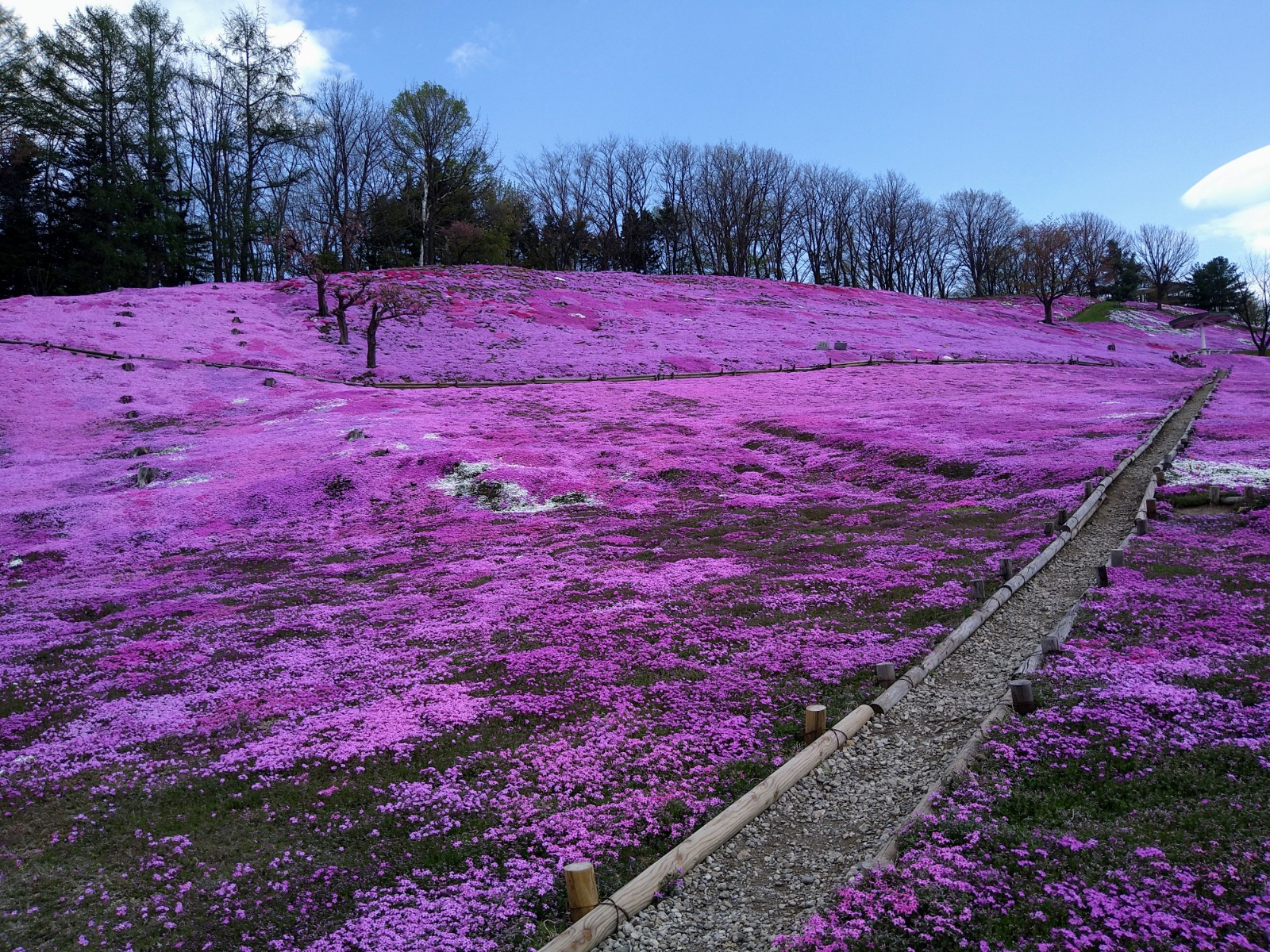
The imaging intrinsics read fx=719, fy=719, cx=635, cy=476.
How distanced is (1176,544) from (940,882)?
9386 mm

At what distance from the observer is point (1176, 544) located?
11297 mm

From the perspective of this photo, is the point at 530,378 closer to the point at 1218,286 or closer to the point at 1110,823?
the point at 1110,823

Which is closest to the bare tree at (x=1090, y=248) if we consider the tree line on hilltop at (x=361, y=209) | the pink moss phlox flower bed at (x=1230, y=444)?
the tree line on hilltop at (x=361, y=209)

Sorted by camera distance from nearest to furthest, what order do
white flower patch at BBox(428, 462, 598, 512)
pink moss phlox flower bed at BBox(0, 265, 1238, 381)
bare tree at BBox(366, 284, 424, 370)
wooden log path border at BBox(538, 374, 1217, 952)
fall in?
wooden log path border at BBox(538, 374, 1217, 952) < white flower patch at BBox(428, 462, 598, 512) < bare tree at BBox(366, 284, 424, 370) < pink moss phlox flower bed at BBox(0, 265, 1238, 381)

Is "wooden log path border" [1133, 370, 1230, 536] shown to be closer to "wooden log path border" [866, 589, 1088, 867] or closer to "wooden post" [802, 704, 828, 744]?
"wooden log path border" [866, 589, 1088, 867]

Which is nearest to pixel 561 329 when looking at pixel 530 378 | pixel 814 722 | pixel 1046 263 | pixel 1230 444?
pixel 530 378

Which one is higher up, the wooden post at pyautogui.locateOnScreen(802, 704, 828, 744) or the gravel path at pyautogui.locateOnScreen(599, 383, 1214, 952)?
the wooden post at pyautogui.locateOnScreen(802, 704, 828, 744)

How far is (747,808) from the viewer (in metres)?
5.81

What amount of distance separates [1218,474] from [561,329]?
3349 cm

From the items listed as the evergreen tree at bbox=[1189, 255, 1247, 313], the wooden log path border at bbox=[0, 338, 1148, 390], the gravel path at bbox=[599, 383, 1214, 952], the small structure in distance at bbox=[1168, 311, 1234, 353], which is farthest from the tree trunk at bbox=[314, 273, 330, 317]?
the evergreen tree at bbox=[1189, 255, 1247, 313]

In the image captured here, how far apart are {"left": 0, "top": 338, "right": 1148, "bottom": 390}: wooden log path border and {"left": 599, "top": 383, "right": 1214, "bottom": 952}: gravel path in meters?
26.3

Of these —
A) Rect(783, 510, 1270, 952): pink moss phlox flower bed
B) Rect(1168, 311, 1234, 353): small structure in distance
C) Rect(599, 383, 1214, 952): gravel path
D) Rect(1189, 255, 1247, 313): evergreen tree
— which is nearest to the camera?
Rect(783, 510, 1270, 952): pink moss phlox flower bed

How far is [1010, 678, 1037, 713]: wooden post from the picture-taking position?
22.2 feet

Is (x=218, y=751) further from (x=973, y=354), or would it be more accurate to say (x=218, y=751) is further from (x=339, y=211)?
(x=339, y=211)
